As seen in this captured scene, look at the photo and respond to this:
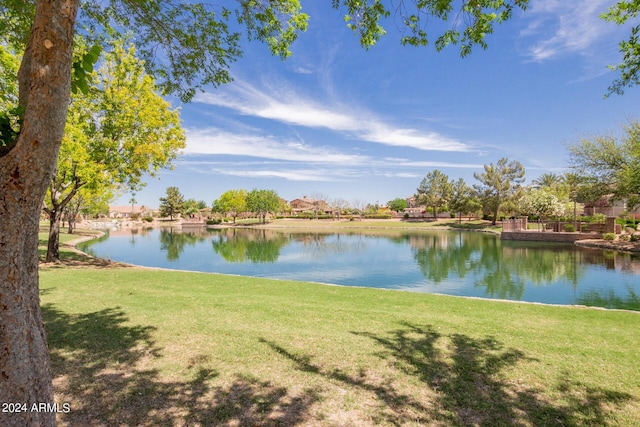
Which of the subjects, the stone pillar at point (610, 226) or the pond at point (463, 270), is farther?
the stone pillar at point (610, 226)

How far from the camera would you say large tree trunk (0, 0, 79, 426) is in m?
2.21

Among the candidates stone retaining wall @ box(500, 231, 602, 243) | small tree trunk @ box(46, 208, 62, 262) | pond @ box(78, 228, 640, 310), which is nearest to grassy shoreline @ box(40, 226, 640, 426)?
pond @ box(78, 228, 640, 310)

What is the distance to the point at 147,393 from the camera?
149 inches

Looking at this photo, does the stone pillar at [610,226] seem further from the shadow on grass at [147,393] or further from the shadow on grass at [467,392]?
the shadow on grass at [147,393]

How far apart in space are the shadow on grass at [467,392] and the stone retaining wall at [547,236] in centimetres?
3574

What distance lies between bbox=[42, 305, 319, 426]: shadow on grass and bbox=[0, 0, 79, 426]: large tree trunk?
118 centimetres

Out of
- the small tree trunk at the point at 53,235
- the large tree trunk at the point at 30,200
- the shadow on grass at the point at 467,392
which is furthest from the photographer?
the small tree trunk at the point at 53,235

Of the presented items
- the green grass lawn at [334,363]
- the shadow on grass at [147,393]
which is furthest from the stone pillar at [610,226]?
the shadow on grass at [147,393]

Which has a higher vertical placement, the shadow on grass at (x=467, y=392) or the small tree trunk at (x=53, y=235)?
the small tree trunk at (x=53, y=235)

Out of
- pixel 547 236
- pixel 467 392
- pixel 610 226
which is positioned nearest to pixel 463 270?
pixel 467 392

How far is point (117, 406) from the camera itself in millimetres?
3518

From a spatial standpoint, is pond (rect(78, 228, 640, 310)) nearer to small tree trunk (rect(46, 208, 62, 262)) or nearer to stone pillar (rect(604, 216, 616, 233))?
small tree trunk (rect(46, 208, 62, 262))

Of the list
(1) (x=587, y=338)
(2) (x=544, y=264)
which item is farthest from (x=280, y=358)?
(2) (x=544, y=264)

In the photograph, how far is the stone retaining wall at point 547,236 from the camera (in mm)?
32188
